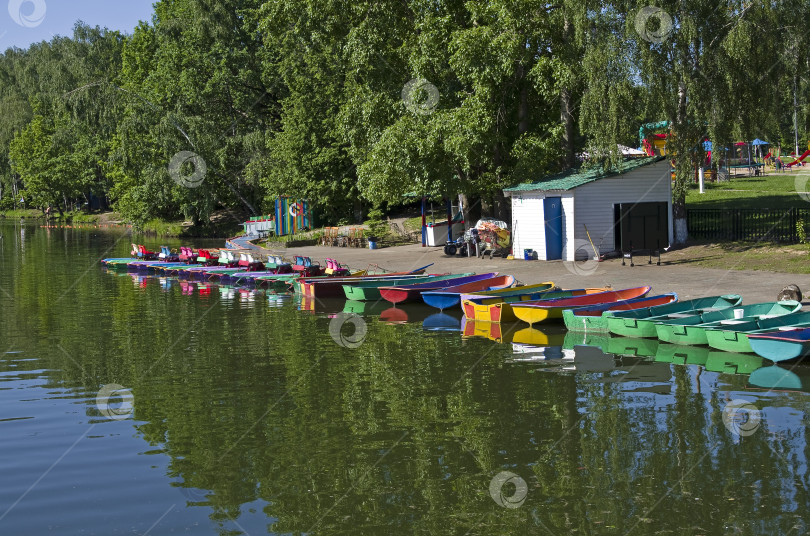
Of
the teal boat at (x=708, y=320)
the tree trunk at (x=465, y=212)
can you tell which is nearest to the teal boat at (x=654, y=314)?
the teal boat at (x=708, y=320)

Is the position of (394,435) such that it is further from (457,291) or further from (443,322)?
(457,291)

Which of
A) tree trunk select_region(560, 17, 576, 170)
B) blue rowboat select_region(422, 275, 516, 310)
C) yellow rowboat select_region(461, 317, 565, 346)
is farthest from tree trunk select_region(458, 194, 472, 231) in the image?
yellow rowboat select_region(461, 317, 565, 346)

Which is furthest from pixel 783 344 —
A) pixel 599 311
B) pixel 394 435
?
pixel 394 435

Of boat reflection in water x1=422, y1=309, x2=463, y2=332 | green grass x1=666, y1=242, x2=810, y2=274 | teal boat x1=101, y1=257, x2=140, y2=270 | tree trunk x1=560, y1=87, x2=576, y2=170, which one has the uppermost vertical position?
tree trunk x1=560, y1=87, x2=576, y2=170

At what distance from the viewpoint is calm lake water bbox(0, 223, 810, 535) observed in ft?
35.0

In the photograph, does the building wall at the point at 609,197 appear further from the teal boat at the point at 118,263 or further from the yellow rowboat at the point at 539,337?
the teal boat at the point at 118,263

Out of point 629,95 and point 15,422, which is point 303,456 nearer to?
point 15,422

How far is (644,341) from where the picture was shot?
2167 cm

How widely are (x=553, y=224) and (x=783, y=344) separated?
17.9m

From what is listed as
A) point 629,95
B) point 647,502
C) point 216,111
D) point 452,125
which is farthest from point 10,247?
point 647,502

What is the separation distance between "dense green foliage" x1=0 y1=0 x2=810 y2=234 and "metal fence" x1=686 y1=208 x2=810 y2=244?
2500 mm

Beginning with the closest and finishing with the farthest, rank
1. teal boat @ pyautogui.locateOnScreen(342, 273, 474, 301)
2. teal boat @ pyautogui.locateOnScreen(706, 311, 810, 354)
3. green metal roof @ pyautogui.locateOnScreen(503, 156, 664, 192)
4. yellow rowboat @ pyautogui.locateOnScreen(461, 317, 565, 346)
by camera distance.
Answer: teal boat @ pyautogui.locateOnScreen(706, 311, 810, 354) < yellow rowboat @ pyautogui.locateOnScreen(461, 317, 565, 346) < teal boat @ pyautogui.locateOnScreen(342, 273, 474, 301) < green metal roof @ pyautogui.locateOnScreen(503, 156, 664, 192)

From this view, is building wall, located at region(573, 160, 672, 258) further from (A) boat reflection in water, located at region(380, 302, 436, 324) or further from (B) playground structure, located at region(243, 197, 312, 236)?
(B) playground structure, located at region(243, 197, 312, 236)

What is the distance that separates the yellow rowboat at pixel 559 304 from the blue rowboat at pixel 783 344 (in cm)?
599
